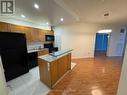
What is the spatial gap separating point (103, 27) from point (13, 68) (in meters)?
6.16

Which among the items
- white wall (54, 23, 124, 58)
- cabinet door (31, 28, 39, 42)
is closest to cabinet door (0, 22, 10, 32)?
cabinet door (31, 28, 39, 42)

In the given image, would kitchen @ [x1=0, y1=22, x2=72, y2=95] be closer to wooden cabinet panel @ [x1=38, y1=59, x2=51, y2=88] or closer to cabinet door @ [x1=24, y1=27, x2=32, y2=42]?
wooden cabinet panel @ [x1=38, y1=59, x2=51, y2=88]

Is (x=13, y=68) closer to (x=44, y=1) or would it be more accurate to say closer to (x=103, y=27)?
(x=44, y=1)

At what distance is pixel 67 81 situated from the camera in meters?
2.78

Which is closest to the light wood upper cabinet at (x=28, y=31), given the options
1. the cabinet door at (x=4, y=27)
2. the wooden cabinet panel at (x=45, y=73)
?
the cabinet door at (x=4, y=27)

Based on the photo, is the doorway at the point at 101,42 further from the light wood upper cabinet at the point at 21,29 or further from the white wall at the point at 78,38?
the light wood upper cabinet at the point at 21,29

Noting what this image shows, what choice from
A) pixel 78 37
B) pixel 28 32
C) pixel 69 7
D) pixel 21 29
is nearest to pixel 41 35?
pixel 28 32

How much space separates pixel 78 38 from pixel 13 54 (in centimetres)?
418

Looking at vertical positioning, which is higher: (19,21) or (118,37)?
(19,21)

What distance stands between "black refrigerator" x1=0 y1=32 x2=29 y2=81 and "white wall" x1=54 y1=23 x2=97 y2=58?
3.15 m

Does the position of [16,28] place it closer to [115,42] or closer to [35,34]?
[35,34]

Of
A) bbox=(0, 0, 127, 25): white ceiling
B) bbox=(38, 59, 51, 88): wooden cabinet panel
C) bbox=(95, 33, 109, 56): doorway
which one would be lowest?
bbox=(38, 59, 51, 88): wooden cabinet panel

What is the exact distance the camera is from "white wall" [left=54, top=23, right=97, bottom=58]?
566 cm

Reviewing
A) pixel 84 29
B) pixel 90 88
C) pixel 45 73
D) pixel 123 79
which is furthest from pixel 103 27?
pixel 123 79
